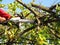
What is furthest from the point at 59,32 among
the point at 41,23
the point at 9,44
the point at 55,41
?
the point at 41,23

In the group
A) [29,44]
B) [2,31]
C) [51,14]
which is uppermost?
[51,14]

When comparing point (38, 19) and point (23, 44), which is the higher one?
point (38, 19)

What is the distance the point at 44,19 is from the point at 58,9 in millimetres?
169

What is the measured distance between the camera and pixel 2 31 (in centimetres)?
392

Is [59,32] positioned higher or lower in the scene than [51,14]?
lower

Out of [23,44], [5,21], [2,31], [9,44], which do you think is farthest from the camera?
[23,44]

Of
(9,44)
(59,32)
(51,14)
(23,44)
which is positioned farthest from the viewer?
(23,44)

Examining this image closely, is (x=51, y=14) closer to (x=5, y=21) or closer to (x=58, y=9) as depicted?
(x=58, y=9)

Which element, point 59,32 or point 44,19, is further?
point 59,32

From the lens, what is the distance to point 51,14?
2570 mm

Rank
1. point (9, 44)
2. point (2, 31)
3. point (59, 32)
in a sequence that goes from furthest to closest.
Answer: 1. point (2, 31)
2. point (59, 32)
3. point (9, 44)

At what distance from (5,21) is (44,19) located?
40 centimetres


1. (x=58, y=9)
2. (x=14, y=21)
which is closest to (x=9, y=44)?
(x=14, y=21)

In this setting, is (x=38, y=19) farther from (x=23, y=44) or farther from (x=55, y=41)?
(x=23, y=44)
